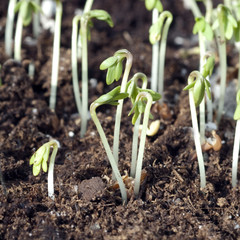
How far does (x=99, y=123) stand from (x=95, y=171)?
30 centimetres

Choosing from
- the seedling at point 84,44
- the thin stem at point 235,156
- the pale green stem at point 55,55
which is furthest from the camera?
the pale green stem at point 55,55

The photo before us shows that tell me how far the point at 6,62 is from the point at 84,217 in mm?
1004

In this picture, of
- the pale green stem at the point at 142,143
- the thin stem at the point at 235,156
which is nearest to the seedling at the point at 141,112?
the pale green stem at the point at 142,143

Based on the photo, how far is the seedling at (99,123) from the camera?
50.8 inches

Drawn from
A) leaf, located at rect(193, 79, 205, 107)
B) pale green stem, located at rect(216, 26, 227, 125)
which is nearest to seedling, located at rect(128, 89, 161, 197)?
leaf, located at rect(193, 79, 205, 107)

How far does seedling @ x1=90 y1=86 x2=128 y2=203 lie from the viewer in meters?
1.29

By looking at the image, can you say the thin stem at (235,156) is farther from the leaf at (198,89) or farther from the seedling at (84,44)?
the seedling at (84,44)

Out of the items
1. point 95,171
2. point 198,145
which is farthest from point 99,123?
point 198,145

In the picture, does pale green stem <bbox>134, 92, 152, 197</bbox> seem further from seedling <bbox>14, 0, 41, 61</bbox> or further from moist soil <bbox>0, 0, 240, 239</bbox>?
seedling <bbox>14, 0, 41, 61</bbox>

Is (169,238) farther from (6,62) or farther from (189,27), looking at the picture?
(189,27)

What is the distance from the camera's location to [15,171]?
5.18 ft

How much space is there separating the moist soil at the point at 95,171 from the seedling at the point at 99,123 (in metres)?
0.07

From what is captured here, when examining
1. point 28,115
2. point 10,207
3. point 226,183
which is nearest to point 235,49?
point 226,183

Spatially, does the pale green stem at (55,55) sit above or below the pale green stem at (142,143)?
above
